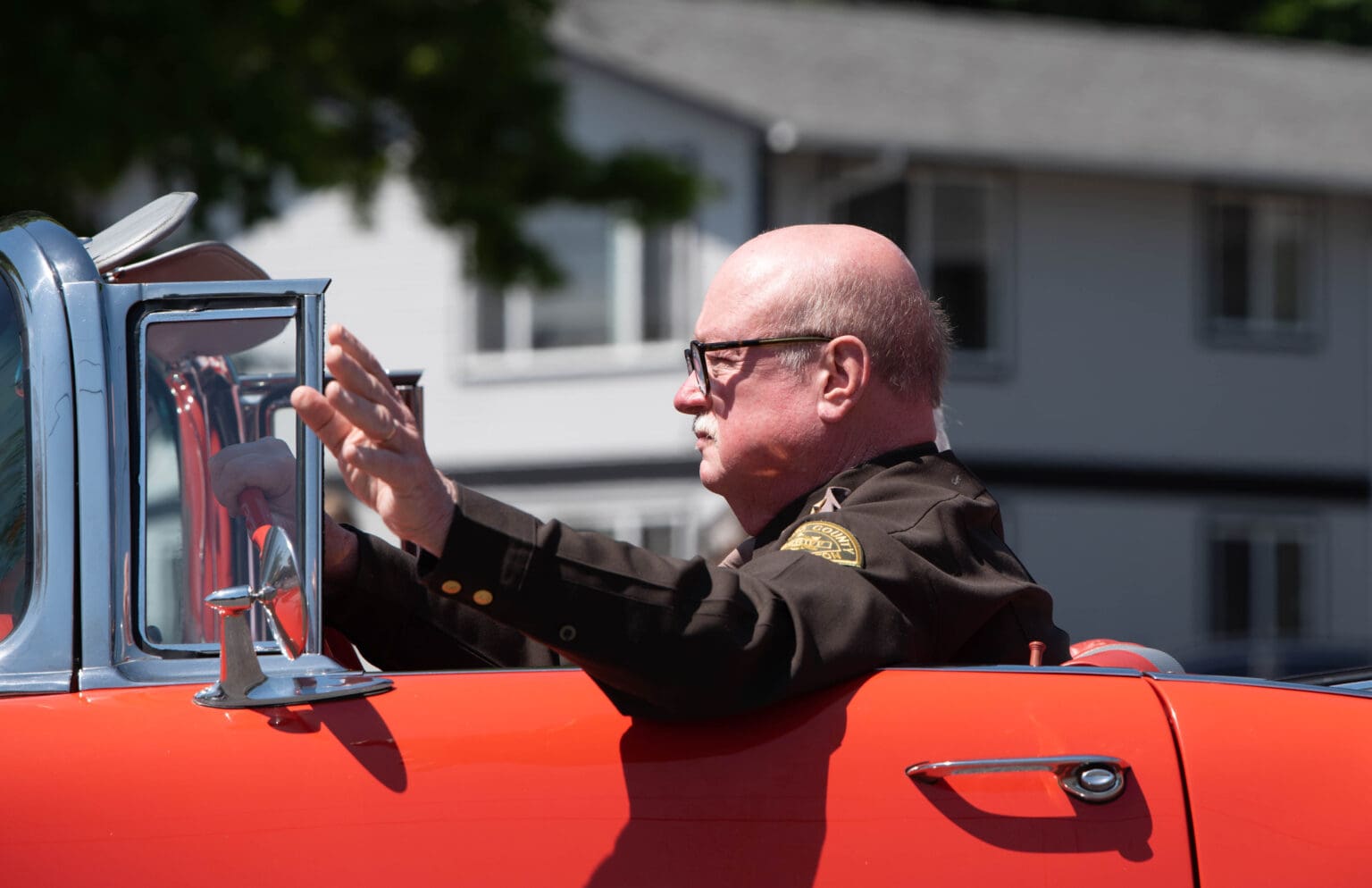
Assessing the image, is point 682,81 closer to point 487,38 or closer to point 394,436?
point 487,38

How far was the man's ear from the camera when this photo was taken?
2.55 m

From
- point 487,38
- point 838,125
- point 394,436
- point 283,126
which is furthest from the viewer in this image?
point 838,125

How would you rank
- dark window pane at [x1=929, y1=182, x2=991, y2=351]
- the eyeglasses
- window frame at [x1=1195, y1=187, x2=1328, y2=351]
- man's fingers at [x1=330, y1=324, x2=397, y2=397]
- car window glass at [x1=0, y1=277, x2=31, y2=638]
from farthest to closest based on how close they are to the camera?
window frame at [x1=1195, y1=187, x2=1328, y2=351] → dark window pane at [x1=929, y1=182, x2=991, y2=351] → the eyeglasses → car window glass at [x1=0, y1=277, x2=31, y2=638] → man's fingers at [x1=330, y1=324, x2=397, y2=397]

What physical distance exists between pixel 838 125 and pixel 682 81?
156 cm

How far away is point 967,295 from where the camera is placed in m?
17.4

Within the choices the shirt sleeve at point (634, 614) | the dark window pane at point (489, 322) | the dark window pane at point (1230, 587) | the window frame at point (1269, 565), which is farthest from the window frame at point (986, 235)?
the shirt sleeve at point (634, 614)

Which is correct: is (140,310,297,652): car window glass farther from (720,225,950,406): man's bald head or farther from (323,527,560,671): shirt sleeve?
(720,225,950,406): man's bald head

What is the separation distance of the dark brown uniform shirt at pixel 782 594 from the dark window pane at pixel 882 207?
48.6 feet

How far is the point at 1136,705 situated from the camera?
7.11 ft

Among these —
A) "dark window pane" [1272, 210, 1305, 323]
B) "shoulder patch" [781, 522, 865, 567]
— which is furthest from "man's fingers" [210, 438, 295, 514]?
"dark window pane" [1272, 210, 1305, 323]

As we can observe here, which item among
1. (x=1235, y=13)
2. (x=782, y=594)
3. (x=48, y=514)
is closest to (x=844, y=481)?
(x=782, y=594)

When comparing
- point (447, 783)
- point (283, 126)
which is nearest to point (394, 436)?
point (447, 783)

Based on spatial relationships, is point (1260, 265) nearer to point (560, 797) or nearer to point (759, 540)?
point (759, 540)

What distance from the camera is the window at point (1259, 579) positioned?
18016 mm
